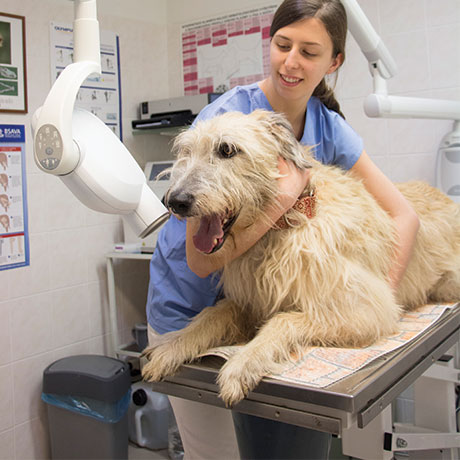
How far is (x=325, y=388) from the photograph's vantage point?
0.93m

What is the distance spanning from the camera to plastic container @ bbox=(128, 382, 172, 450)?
3.16 metres

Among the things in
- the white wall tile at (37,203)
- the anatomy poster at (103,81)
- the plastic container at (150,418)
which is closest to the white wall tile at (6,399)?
the plastic container at (150,418)

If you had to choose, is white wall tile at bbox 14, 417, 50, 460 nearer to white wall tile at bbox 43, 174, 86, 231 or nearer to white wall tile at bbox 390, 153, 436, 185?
white wall tile at bbox 43, 174, 86, 231

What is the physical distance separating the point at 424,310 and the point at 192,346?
797mm

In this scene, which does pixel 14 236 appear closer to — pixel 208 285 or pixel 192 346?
pixel 208 285

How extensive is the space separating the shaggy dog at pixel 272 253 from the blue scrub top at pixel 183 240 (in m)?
0.14

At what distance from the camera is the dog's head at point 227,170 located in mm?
1118

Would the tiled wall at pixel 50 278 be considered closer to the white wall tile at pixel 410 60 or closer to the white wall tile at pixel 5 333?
the white wall tile at pixel 5 333

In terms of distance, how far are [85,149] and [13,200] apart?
2112 mm

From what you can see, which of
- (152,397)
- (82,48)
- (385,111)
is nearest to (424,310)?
(385,111)

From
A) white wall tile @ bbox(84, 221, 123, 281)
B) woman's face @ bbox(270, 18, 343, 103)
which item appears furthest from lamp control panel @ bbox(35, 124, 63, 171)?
white wall tile @ bbox(84, 221, 123, 281)

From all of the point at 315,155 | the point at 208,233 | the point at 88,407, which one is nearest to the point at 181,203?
the point at 208,233

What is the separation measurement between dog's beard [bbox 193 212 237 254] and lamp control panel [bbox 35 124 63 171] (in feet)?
1.12

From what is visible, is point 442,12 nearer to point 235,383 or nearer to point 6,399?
point 235,383
